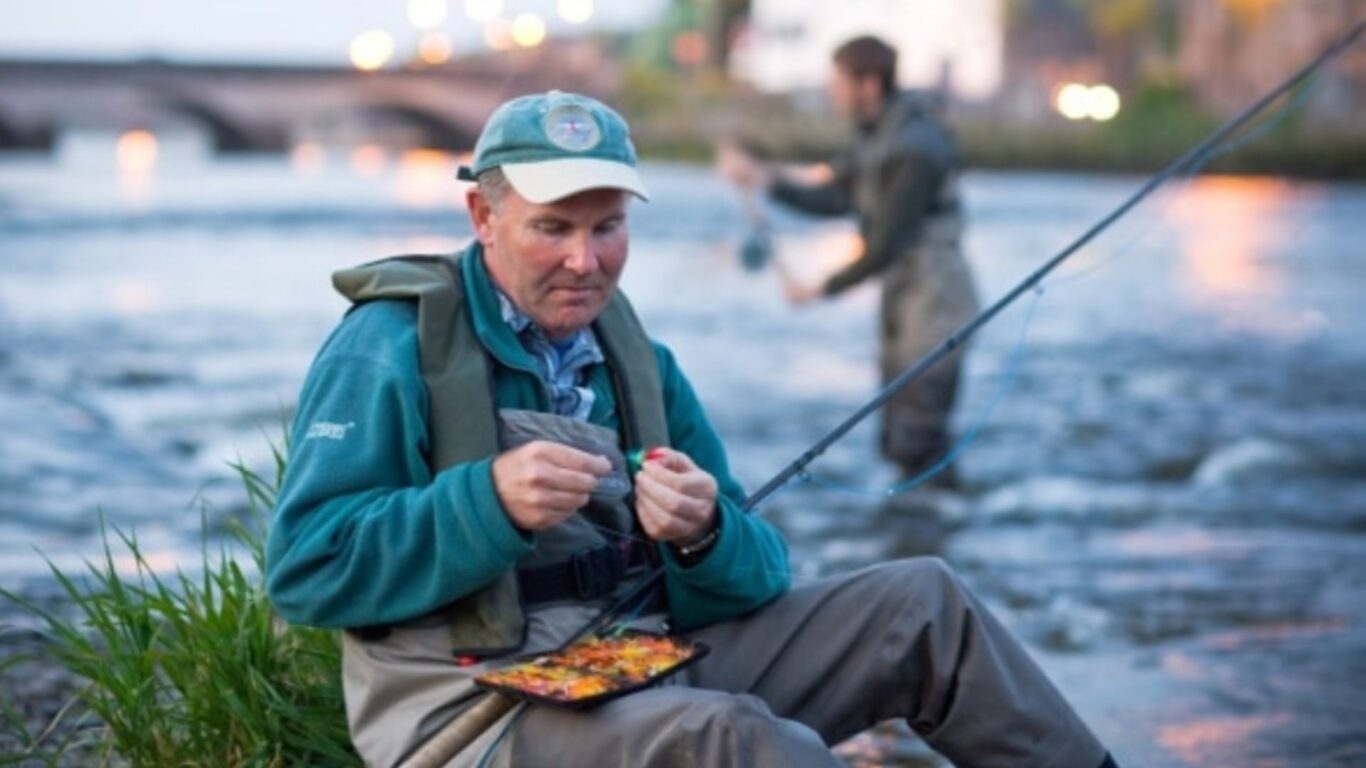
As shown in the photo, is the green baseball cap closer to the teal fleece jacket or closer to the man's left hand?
the teal fleece jacket

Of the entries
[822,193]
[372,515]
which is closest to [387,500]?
[372,515]

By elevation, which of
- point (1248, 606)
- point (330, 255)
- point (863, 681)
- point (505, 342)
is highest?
point (330, 255)

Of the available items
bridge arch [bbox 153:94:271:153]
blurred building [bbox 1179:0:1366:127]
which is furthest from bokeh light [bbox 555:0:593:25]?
bridge arch [bbox 153:94:271:153]

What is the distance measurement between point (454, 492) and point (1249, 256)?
113ft

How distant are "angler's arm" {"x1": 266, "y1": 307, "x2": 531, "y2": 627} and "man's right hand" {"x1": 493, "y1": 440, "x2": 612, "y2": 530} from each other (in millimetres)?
30

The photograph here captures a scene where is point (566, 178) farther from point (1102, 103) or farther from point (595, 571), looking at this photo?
point (1102, 103)

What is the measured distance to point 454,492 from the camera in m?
3.33

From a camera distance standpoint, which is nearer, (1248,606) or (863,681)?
(863,681)

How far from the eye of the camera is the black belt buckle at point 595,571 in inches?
143

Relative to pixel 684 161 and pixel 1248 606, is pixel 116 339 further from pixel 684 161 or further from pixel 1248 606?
pixel 684 161

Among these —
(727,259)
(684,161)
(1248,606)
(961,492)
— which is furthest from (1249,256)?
(684,161)

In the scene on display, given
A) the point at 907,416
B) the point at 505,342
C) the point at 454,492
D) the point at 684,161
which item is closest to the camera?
the point at 454,492

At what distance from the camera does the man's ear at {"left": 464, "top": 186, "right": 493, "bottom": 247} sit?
12.0ft

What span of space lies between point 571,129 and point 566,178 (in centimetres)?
9
